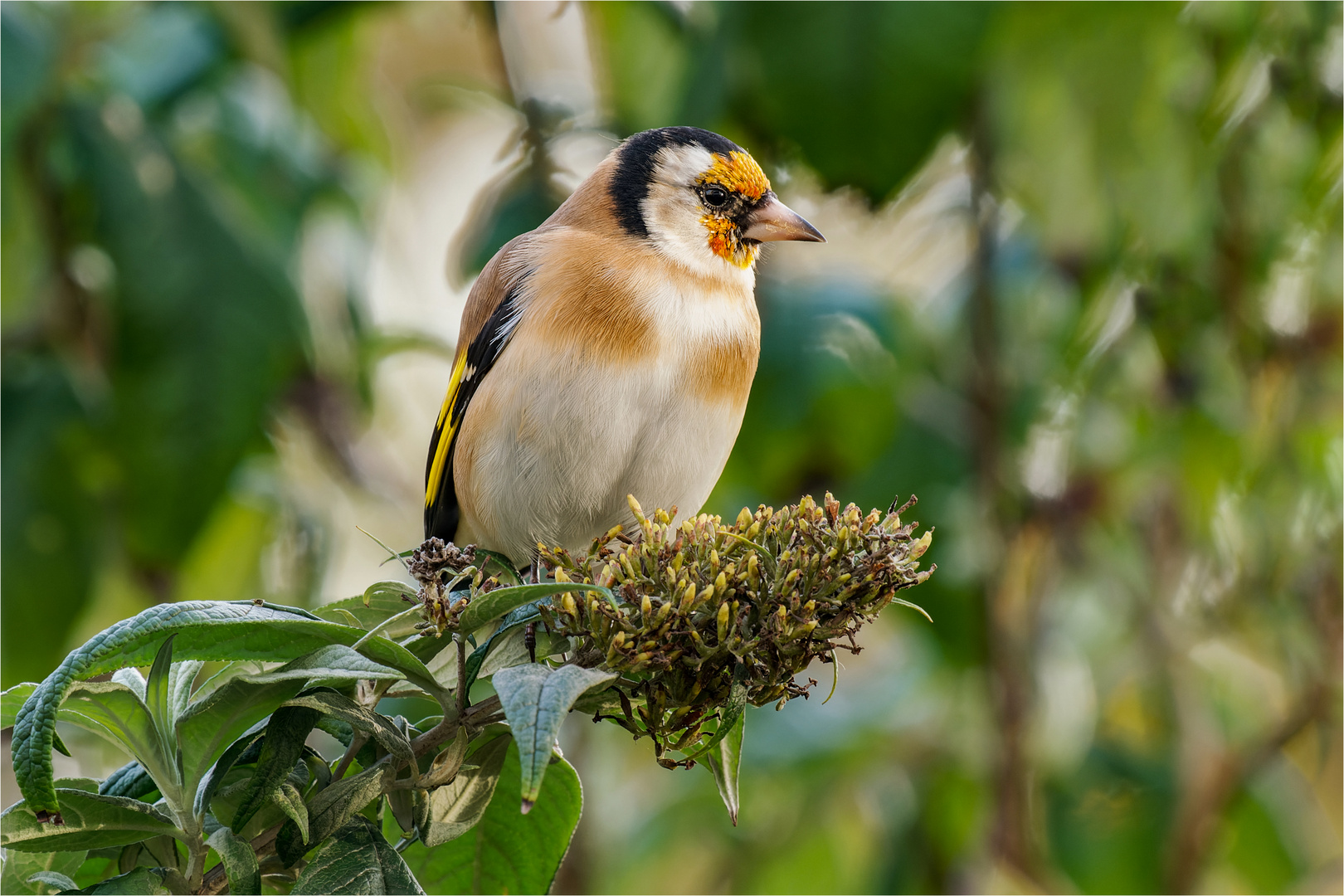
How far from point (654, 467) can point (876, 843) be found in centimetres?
257

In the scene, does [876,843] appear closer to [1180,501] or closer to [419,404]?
[1180,501]

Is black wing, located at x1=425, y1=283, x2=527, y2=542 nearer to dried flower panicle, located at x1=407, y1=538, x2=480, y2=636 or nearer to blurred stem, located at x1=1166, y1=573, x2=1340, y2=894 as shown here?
dried flower panicle, located at x1=407, y1=538, x2=480, y2=636

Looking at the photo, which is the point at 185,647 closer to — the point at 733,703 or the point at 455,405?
the point at 733,703

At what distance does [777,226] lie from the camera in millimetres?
2420

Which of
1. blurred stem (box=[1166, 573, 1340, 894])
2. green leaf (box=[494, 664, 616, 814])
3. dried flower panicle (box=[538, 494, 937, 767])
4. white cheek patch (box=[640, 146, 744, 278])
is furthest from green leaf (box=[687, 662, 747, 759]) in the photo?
blurred stem (box=[1166, 573, 1340, 894])

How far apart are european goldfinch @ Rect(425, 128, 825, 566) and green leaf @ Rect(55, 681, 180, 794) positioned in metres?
1.12

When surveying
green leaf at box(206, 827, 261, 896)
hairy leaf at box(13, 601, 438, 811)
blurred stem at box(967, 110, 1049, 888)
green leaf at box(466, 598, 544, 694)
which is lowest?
blurred stem at box(967, 110, 1049, 888)

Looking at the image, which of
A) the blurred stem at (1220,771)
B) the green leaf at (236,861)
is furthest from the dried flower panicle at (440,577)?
the blurred stem at (1220,771)

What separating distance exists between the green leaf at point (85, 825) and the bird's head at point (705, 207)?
1.55 meters

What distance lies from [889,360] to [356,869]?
2.33 meters

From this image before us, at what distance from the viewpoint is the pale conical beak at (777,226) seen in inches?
93.2

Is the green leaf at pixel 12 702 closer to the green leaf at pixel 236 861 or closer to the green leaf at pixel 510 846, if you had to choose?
the green leaf at pixel 236 861

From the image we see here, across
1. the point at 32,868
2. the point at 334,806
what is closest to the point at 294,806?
the point at 334,806

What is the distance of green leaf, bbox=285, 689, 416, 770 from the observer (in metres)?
1.06
